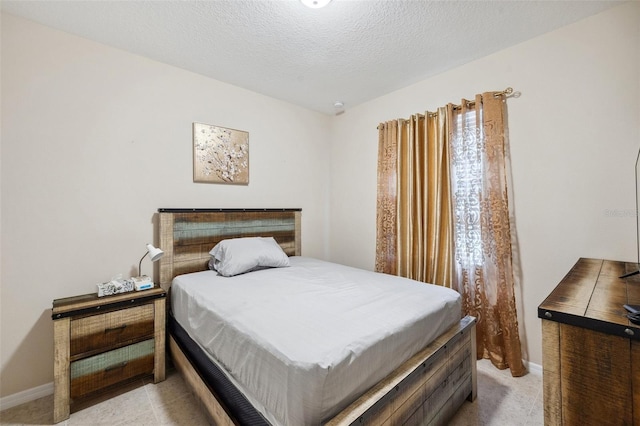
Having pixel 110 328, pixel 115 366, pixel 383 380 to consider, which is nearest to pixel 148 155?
pixel 110 328

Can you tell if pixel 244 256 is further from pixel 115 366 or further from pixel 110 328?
pixel 115 366

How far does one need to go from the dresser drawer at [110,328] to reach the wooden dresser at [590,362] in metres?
2.36

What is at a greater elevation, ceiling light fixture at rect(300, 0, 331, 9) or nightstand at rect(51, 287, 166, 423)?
ceiling light fixture at rect(300, 0, 331, 9)

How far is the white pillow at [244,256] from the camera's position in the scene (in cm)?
238

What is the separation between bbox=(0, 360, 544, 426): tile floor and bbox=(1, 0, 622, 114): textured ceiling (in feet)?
8.55

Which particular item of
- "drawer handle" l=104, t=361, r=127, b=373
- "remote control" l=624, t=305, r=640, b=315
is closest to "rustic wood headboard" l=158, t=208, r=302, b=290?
"drawer handle" l=104, t=361, r=127, b=373

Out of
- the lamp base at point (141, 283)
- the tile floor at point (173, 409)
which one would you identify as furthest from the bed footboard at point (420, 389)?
the lamp base at point (141, 283)

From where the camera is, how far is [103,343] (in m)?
1.84

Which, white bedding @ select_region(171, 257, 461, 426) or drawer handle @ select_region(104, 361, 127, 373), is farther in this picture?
drawer handle @ select_region(104, 361, 127, 373)

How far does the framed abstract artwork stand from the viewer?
2654mm

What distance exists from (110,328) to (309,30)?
254 cm

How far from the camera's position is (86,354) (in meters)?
1.77

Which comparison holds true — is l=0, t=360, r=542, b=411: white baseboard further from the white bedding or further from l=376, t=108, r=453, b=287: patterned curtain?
l=376, t=108, r=453, b=287: patterned curtain

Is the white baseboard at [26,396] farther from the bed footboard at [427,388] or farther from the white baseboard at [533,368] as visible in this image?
the white baseboard at [533,368]
